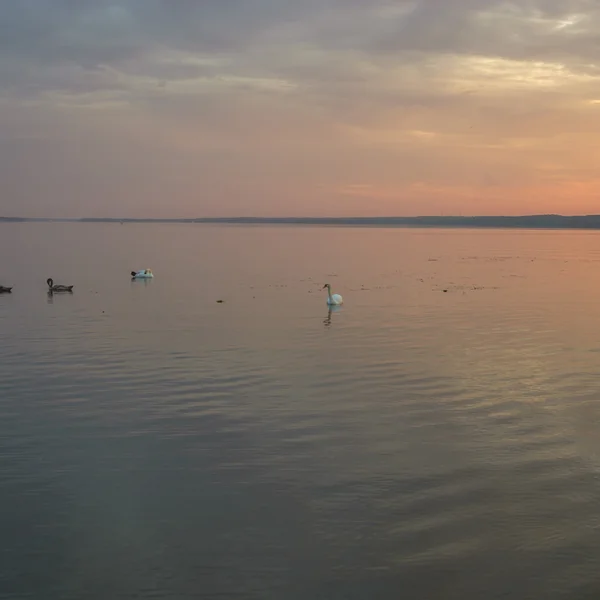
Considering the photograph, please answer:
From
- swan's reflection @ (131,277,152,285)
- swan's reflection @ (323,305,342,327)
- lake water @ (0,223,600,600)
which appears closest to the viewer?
lake water @ (0,223,600,600)

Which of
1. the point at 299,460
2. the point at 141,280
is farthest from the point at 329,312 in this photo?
the point at 299,460

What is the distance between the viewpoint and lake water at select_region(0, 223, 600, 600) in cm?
905

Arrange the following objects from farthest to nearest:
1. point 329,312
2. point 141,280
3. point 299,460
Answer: point 141,280
point 329,312
point 299,460

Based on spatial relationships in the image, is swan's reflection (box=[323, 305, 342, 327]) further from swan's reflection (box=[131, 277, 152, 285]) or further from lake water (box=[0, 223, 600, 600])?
swan's reflection (box=[131, 277, 152, 285])

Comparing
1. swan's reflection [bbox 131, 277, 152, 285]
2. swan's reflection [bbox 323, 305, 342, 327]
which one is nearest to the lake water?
swan's reflection [bbox 323, 305, 342, 327]

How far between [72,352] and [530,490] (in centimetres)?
1535

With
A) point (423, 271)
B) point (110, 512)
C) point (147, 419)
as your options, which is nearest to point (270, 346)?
point (147, 419)

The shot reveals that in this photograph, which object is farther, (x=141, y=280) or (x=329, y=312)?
(x=141, y=280)

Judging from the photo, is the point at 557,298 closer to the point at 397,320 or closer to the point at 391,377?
the point at 397,320

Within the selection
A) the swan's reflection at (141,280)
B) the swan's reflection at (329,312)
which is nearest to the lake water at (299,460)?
the swan's reflection at (329,312)

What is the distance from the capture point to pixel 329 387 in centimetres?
1802

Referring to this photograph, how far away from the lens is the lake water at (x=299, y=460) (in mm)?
9047

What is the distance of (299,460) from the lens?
1271 cm

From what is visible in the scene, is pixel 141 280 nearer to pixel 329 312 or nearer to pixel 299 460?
pixel 329 312
